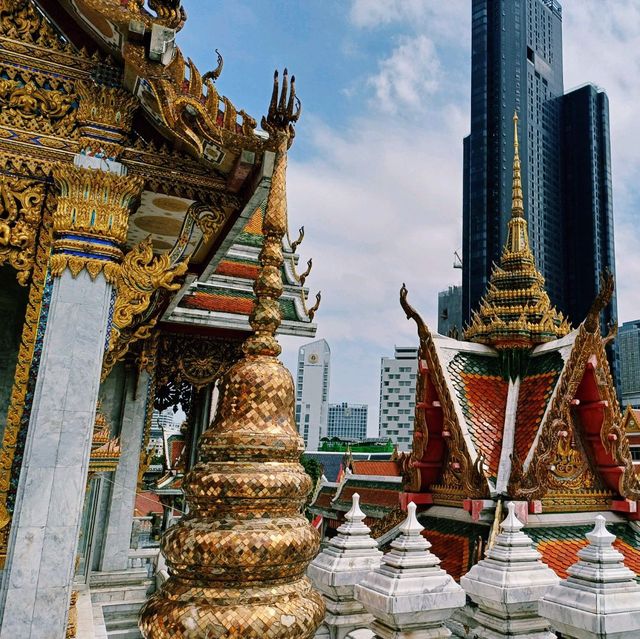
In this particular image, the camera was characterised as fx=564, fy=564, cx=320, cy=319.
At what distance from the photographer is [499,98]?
5666 centimetres

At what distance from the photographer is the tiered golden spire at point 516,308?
8.38 metres

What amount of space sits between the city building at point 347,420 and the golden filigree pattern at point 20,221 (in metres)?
130

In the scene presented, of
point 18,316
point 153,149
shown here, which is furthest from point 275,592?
point 18,316

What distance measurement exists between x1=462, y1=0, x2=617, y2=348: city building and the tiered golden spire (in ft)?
143

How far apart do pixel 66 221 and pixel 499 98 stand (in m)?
59.5

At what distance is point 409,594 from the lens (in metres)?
3.90

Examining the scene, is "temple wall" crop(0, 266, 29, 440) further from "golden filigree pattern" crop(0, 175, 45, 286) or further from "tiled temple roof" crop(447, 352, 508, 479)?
"tiled temple roof" crop(447, 352, 508, 479)

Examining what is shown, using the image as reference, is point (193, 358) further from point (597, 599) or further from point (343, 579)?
point (597, 599)

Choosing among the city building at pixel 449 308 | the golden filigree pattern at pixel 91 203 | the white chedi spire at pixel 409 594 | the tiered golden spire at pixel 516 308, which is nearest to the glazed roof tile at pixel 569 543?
the white chedi spire at pixel 409 594

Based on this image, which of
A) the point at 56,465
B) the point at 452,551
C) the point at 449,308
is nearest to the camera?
the point at 56,465

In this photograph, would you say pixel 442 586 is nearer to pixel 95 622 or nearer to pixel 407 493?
pixel 407 493

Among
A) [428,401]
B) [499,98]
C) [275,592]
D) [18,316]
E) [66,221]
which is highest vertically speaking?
[499,98]

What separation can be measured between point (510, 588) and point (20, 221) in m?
5.04

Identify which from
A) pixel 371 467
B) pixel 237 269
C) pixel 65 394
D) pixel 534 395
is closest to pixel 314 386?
pixel 371 467
